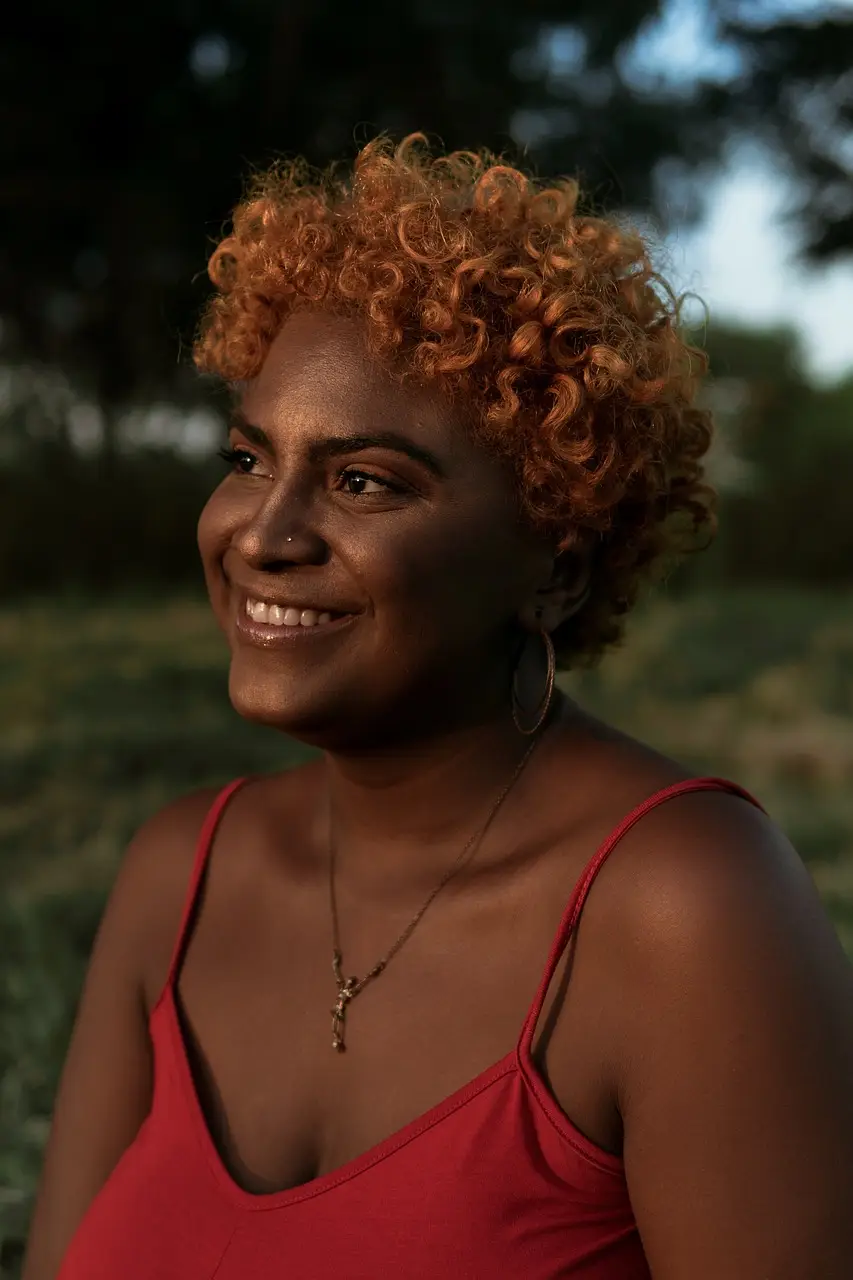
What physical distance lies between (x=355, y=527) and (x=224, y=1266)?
877mm

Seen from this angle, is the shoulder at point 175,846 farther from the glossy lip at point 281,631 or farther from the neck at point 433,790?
the glossy lip at point 281,631

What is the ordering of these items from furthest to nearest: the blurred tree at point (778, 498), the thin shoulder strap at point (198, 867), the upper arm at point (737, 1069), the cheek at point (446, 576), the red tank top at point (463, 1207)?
the blurred tree at point (778, 498) < the thin shoulder strap at point (198, 867) < the cheek at point (446, 576) < the red tank top at point (463, 1207) < the upper arm at point (737, 1069)

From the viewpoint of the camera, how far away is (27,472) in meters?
11.9

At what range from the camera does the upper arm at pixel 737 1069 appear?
145 cm

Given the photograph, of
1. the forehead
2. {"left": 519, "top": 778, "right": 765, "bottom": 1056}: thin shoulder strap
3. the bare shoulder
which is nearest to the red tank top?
{"left": 519, "top": 778, "right": 765, "bottom": 1056}: thin shoulder strap

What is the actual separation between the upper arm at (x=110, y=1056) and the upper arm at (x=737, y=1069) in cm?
80

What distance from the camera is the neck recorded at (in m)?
1.84

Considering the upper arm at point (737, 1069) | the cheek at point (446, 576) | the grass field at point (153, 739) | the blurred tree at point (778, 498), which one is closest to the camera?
the upper arm at point (737, 1069)

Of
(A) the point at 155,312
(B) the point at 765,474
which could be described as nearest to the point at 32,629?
(A) the point at 155,312

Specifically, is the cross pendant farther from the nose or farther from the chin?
the nose

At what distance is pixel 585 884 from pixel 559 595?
416mm

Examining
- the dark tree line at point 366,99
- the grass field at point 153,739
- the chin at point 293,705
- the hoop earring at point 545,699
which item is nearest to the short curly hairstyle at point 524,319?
the hoop earring at point 545,699

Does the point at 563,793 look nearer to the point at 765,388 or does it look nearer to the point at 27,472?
the point at 27,472

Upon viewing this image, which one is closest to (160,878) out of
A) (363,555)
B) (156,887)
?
(156,887)
